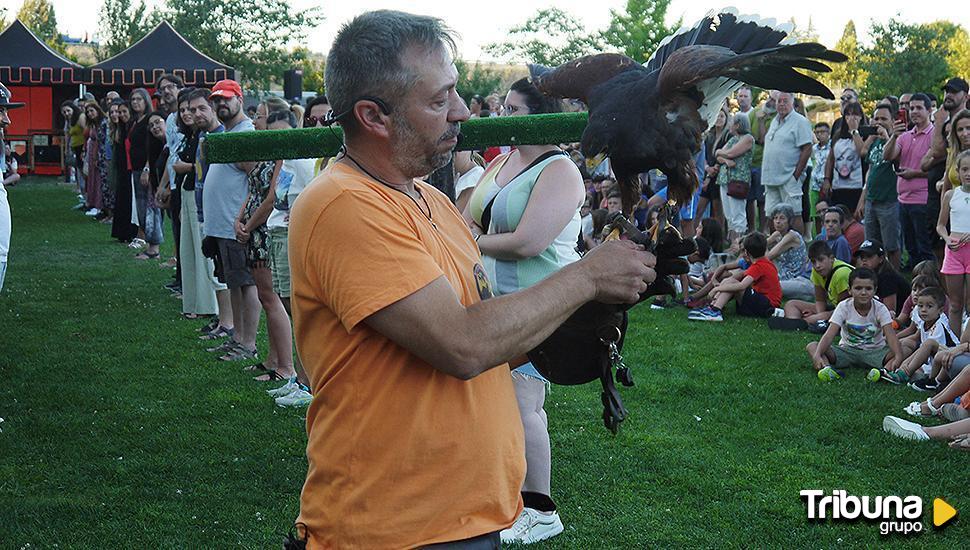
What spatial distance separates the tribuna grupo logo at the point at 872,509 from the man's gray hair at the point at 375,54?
3415mm

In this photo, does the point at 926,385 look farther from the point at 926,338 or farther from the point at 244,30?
the point at 244,30

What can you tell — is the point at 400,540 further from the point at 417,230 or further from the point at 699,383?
the point at 699,383

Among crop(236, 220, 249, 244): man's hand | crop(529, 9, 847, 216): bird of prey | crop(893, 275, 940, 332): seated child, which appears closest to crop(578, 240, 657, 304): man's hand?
crop(529, 9, 847, 216): bird of prey

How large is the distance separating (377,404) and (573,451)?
3.62 m

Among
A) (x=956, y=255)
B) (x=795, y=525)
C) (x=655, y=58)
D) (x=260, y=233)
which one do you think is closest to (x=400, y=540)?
(x=655, y=58)

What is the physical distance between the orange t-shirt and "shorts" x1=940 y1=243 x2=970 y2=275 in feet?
21.9

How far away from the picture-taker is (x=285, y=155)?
9.54 ft

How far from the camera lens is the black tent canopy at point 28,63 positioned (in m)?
Result: 30.2

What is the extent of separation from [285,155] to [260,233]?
4.12 m

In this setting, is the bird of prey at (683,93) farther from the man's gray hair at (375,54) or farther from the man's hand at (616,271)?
the man's gray hair at (375,54)

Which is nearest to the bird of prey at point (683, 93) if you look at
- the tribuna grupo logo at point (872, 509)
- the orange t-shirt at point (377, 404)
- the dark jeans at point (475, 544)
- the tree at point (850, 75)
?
the orange t-shirt at point (377, 404)

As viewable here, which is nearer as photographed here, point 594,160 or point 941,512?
point 594,160

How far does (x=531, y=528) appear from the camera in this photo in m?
4.31

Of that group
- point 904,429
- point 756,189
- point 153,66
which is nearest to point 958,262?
point 904,429
